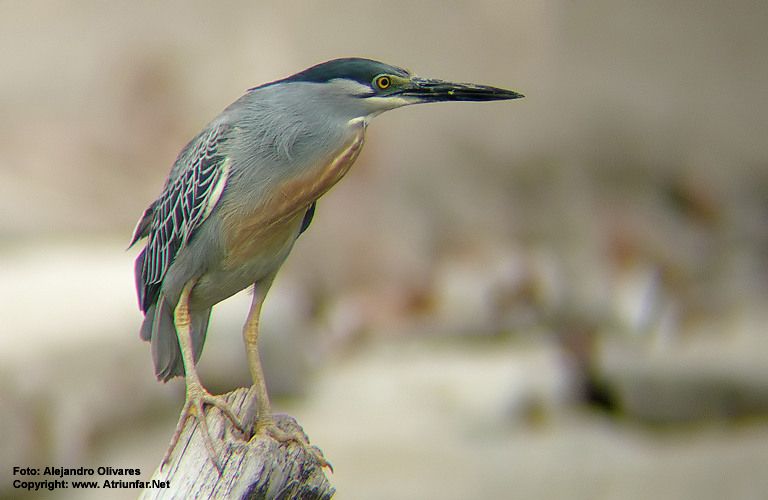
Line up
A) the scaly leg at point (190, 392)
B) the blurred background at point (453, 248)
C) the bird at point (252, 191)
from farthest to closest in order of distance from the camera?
1. the blurred background at point (453, 248)
2. the scaly leg at point (190, 392)
3. the bird at point (252, 191)

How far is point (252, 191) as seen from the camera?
118 centimetres

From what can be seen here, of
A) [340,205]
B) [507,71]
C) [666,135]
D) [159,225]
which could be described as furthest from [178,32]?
[159,225]

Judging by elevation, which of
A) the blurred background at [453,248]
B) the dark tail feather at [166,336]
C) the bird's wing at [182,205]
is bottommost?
the blurred background at [453,248]

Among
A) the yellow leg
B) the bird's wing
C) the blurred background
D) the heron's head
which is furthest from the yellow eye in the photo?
the blurred background

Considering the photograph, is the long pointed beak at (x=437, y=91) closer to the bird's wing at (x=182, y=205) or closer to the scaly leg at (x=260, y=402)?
the bird's wing at (x=182, y=205)

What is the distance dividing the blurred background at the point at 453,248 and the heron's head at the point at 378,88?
2.26m

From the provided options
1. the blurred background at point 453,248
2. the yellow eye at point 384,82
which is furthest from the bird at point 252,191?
the blurred background at point 453,248

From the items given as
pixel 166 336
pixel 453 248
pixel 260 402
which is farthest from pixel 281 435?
pixel 453 248

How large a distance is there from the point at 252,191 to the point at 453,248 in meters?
4.55

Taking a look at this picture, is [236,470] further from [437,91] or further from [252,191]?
[437,91]

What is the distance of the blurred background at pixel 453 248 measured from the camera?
3.64 m

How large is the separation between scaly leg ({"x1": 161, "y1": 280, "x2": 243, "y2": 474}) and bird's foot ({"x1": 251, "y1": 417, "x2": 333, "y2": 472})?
0.05 m

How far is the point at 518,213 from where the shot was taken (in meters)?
5.89

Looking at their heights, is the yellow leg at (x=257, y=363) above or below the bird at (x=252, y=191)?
below
